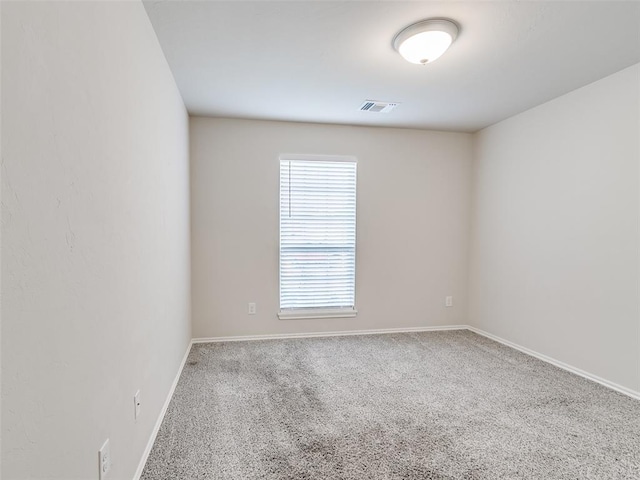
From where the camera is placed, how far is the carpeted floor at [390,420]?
1.70 m

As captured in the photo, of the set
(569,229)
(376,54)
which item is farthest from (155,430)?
(569,229)

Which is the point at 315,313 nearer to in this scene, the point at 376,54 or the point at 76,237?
the point at 376,54

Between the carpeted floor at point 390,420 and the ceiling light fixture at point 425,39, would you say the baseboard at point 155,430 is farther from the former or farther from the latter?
the ceiling light fixture at point 425,39

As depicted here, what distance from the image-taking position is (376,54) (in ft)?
7.64

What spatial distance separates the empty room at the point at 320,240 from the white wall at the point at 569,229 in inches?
0.8

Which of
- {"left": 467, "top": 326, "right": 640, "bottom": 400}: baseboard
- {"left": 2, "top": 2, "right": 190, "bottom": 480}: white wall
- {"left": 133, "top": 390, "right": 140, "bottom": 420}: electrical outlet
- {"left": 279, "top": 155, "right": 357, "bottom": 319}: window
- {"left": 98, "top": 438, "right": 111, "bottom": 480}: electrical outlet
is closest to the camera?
{"left": 2, "top": 2, "right": 190, "bottom": 480}: white wall

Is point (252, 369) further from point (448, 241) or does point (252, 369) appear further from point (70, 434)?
point (448, 241)

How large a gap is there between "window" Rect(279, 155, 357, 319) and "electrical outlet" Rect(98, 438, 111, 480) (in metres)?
2.58

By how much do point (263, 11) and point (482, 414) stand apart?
2.87 metres

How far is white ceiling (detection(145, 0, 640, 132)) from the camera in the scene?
1.88m

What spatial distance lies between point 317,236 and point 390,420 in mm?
2214

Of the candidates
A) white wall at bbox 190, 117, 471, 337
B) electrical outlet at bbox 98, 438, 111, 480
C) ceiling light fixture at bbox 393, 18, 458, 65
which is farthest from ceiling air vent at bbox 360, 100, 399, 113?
electrical outlet at bbox 98, 438, 111, 480

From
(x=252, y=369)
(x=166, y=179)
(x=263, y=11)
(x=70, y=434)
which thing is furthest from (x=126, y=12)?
(x=252, y=369)

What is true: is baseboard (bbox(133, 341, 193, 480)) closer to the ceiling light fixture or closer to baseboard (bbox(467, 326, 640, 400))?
the ceiling light fixture
